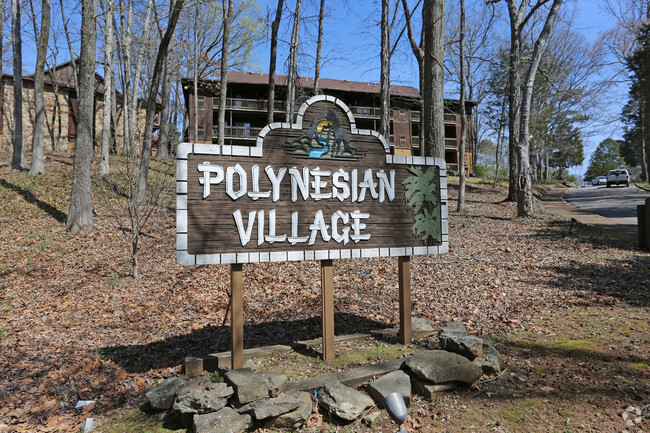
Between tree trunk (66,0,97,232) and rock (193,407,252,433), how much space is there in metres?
9.94

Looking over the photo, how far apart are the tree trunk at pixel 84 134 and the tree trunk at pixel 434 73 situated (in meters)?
9.77

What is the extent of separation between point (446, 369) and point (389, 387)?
27.0 inches

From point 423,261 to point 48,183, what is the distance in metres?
14.5

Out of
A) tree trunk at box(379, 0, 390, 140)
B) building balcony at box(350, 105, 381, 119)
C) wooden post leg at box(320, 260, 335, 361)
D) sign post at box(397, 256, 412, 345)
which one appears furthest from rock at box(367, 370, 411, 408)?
building balcony at box(350, 105, 381, 119)

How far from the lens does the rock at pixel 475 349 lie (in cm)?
432

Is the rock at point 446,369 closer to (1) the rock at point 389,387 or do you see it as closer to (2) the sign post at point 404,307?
(1) the rock at point 389,387

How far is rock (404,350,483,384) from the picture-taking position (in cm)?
406

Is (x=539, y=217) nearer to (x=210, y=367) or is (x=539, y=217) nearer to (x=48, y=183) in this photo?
(x=210, y=367)

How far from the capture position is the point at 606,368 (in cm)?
426

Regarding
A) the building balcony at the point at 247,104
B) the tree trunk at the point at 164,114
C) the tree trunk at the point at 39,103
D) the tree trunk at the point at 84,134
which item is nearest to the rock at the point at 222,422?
the tree trunk at the point at 84,134

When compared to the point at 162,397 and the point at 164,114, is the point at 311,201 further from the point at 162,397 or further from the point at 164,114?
the point at 164,114

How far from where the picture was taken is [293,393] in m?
3.86

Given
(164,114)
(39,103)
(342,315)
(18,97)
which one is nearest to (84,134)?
(39,103)

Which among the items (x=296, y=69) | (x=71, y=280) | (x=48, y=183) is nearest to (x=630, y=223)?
(x=296, y=69)
